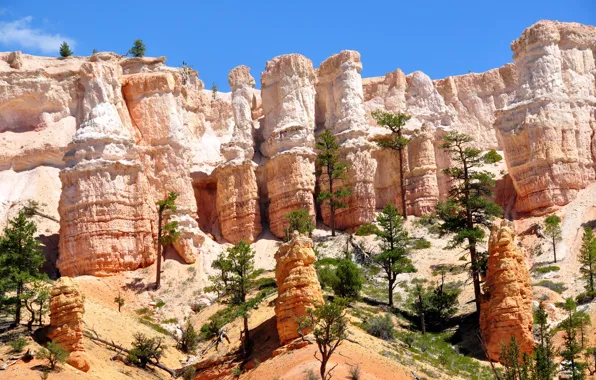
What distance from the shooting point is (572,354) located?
41.8 meters

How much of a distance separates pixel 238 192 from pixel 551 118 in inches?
875

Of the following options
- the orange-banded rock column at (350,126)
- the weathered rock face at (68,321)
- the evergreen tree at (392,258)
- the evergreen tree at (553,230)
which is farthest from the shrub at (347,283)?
the orange-banded rock column at (350,126)

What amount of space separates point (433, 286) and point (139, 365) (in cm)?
1823

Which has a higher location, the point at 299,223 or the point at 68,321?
the point at 299,223

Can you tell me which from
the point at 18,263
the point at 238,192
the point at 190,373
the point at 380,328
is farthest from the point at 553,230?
the point at 18,263

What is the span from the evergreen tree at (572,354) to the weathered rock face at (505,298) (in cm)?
183

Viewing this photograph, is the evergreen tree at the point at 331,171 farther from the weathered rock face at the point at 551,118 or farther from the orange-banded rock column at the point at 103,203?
the weathered rock face at the point at 551,118

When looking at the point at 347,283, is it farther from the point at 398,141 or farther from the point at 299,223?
the point at 398,141

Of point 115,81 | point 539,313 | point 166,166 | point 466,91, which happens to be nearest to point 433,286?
point 539,313

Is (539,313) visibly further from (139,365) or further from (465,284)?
(139,365)

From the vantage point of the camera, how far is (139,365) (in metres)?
45.1

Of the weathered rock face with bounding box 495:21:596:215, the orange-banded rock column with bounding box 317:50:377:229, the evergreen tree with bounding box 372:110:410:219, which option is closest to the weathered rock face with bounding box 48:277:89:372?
the orange-banded rock column with bounding box 317:50:377:229

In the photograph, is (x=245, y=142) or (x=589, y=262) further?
(x=245, y=142)

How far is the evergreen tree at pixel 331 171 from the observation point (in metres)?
66.1
